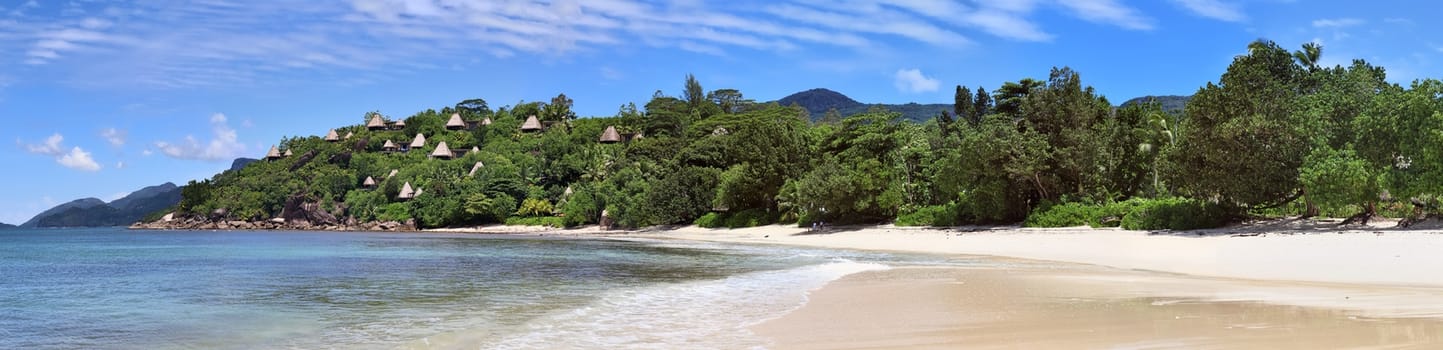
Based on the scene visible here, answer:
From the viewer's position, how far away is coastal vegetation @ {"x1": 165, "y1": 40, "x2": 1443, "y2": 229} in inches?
977

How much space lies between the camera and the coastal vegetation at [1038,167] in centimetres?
2481

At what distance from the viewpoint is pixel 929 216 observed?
42906 mm

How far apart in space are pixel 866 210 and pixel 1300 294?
111 ft

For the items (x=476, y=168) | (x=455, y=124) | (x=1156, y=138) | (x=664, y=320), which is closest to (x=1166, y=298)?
(x=664, y=320)

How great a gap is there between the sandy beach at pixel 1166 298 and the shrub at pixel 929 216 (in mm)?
13255

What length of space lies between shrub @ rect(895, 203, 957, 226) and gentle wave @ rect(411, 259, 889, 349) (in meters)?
25.2

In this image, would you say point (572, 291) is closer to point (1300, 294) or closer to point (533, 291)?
point (533, 291)

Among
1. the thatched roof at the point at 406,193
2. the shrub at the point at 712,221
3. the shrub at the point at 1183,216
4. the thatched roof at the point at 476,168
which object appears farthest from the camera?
the thatched roof at the point at 406,193

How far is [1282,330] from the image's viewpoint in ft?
28.7

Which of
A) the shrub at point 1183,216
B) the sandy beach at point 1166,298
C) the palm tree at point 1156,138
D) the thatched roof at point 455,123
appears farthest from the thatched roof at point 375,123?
the sandy beach at point 1166,298

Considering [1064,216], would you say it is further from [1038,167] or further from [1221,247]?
[1221,247]

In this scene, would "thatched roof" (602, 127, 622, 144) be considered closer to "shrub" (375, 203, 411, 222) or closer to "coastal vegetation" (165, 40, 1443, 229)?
"coastal vegetation" (165, 40, 1443, 229)

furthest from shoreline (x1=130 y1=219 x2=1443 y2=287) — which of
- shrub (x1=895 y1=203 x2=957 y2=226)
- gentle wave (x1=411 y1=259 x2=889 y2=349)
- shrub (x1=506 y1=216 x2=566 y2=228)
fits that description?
shrub (x1=506 y1=216 x2=566 y2=228)

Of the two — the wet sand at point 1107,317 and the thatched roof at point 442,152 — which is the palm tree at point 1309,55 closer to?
the wet sand at point 1107,317
